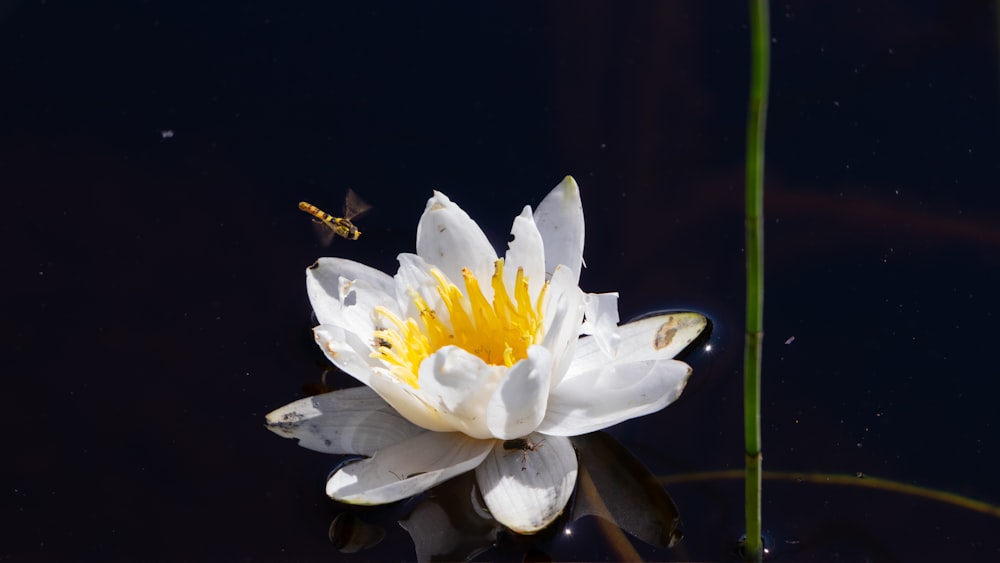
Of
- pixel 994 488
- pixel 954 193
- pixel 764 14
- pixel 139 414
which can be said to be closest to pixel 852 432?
pixel 994 488

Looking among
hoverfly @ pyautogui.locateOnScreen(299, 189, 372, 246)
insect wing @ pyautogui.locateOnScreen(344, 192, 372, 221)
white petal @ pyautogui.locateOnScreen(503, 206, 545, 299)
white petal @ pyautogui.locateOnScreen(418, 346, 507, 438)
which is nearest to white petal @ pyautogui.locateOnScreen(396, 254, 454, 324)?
white petal @ pyautogui.locateOnScreen(503, 206, 545, 299)

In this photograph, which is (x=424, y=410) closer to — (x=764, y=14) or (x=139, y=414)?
(x=139, y=414)

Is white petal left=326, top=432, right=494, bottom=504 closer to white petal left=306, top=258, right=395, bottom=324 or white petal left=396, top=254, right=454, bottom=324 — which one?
white petal left=396, top=254, right=454, bottom=324

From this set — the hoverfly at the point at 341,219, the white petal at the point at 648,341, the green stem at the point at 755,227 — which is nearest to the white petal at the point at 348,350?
the white petal at the point at 648,341

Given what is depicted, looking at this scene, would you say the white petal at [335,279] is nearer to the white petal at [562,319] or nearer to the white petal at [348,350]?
the white petal at [348,350]

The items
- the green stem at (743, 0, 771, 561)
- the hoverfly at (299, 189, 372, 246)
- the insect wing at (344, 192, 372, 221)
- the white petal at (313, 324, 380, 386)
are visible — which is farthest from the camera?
the insect wing at (344, 192, 372, 221)
